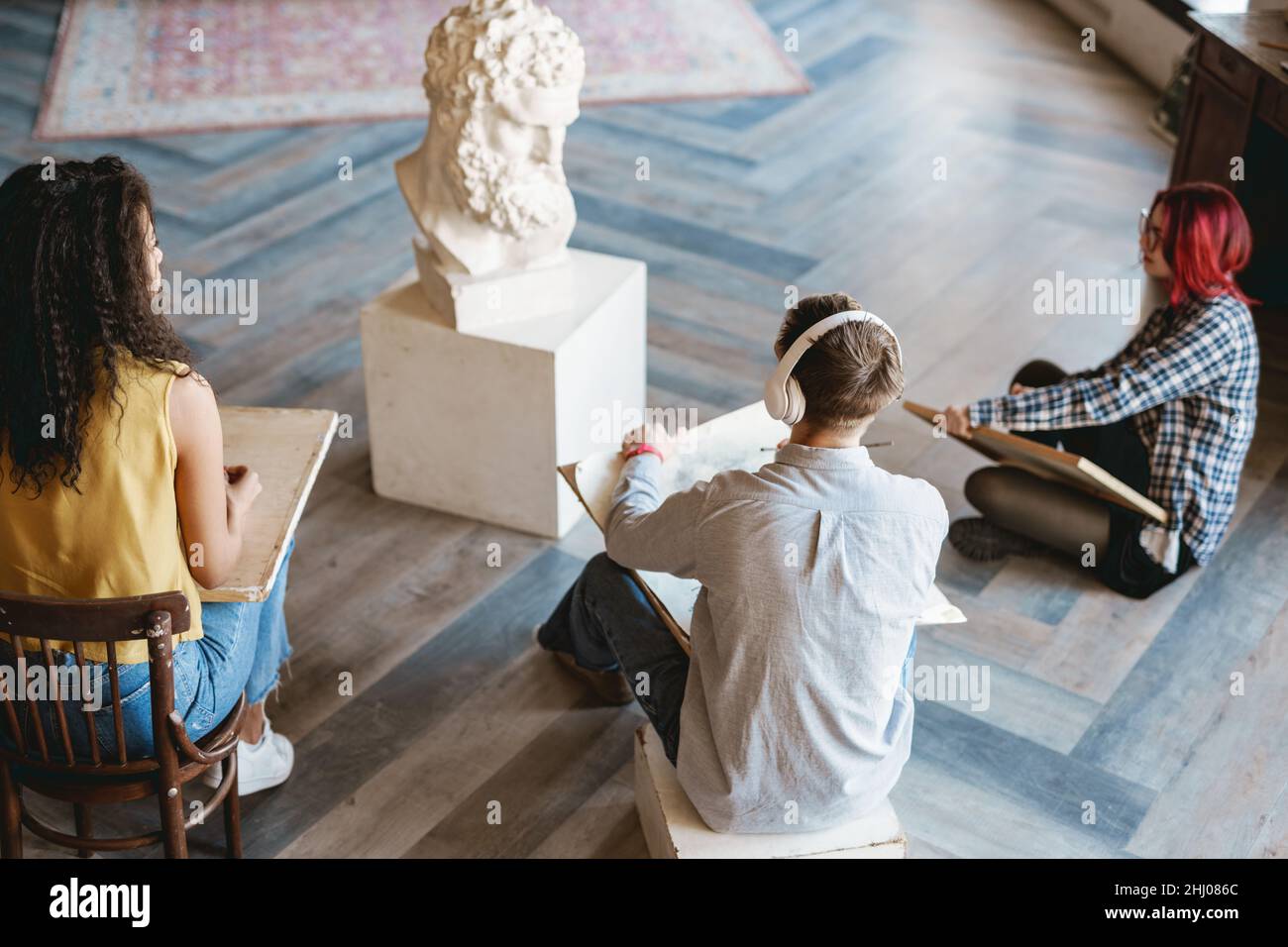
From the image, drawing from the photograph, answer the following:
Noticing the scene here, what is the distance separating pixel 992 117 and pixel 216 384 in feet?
11.4

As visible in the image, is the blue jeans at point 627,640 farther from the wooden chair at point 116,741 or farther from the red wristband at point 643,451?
the wooden chair at point 116,741

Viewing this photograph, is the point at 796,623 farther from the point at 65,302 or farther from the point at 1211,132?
the point at 1211,132

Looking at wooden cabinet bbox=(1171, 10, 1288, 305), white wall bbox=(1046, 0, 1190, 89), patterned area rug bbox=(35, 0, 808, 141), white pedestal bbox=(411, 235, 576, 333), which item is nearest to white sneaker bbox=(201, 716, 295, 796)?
white pedestal bbox=(411, 235, 576, 333)

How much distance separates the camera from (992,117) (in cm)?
589

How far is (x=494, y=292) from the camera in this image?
131 inches

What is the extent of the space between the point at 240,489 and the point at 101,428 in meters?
0.35

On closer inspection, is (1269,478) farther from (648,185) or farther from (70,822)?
(70,822)

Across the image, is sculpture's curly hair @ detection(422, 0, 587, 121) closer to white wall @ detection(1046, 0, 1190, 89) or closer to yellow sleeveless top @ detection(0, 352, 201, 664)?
yellow sleeveless top @ detection(0, 352, 201, 664)

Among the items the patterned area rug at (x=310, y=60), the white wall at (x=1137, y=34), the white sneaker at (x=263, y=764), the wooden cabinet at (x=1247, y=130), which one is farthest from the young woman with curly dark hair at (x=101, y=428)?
the white wall at (x=1137, y=34)

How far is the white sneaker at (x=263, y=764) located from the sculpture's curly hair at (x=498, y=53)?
1395 mm

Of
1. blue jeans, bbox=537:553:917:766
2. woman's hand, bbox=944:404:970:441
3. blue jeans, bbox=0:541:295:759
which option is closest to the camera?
blue jeans, bbox=0:541:295:759

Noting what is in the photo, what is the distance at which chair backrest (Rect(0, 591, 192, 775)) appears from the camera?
196cm

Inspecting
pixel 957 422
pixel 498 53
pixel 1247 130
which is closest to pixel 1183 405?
pixel 957 422
